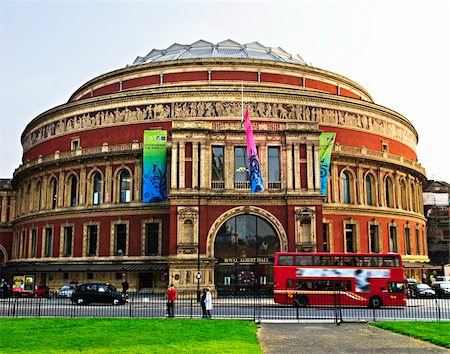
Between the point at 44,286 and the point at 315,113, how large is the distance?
94.6ft

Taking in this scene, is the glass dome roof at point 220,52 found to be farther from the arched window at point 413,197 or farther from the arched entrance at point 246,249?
the arched entrance at point 246,249

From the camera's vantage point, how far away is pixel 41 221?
5253cm

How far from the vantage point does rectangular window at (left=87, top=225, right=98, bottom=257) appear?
48.0 m

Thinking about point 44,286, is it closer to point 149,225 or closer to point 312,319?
point 149,225

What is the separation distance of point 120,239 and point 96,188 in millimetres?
5858

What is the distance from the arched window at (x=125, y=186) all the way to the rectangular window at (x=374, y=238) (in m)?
23.3

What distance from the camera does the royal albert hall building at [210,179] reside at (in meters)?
39.4

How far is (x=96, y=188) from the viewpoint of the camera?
49344mm

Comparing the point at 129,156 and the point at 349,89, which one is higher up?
the point at 349,89

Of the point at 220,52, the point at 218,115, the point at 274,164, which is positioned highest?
the point at 220,52

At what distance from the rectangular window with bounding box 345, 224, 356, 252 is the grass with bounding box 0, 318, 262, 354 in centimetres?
2832

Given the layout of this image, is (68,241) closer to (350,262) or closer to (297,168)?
(297,168)

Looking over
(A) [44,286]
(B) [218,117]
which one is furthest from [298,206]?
(A) [44,286]

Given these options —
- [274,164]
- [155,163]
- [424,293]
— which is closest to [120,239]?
[155,163]
